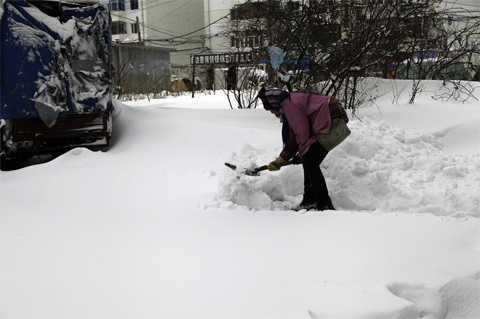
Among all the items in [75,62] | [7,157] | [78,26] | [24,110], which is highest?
[78,26]

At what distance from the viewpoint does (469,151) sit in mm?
6875

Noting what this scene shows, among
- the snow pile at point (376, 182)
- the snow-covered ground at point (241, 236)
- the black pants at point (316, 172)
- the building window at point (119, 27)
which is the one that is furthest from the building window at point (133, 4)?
the black pants at point (316, 172)

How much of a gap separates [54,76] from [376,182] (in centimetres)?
485

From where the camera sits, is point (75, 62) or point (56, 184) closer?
point (56, 184)

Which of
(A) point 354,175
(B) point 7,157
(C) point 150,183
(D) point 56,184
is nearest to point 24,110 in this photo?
(B) point 7,157

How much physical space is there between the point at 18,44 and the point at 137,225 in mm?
4274

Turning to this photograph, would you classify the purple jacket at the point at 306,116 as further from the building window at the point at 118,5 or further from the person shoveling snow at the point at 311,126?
the building window at the point at 118,5

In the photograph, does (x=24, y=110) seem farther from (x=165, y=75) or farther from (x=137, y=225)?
(x=165, y=75)

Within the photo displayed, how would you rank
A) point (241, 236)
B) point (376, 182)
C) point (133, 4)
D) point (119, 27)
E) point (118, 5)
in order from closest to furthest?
point (241, 236)
point (376, 182)
point (118, 5)
point (133, 4)
point (119, 27)

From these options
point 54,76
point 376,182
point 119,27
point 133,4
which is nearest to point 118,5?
point 133,4

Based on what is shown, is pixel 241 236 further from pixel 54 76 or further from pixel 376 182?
pixel 54 76

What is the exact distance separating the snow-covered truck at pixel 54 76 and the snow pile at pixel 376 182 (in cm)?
292

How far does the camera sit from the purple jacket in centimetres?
416

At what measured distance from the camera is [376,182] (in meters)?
4.79
